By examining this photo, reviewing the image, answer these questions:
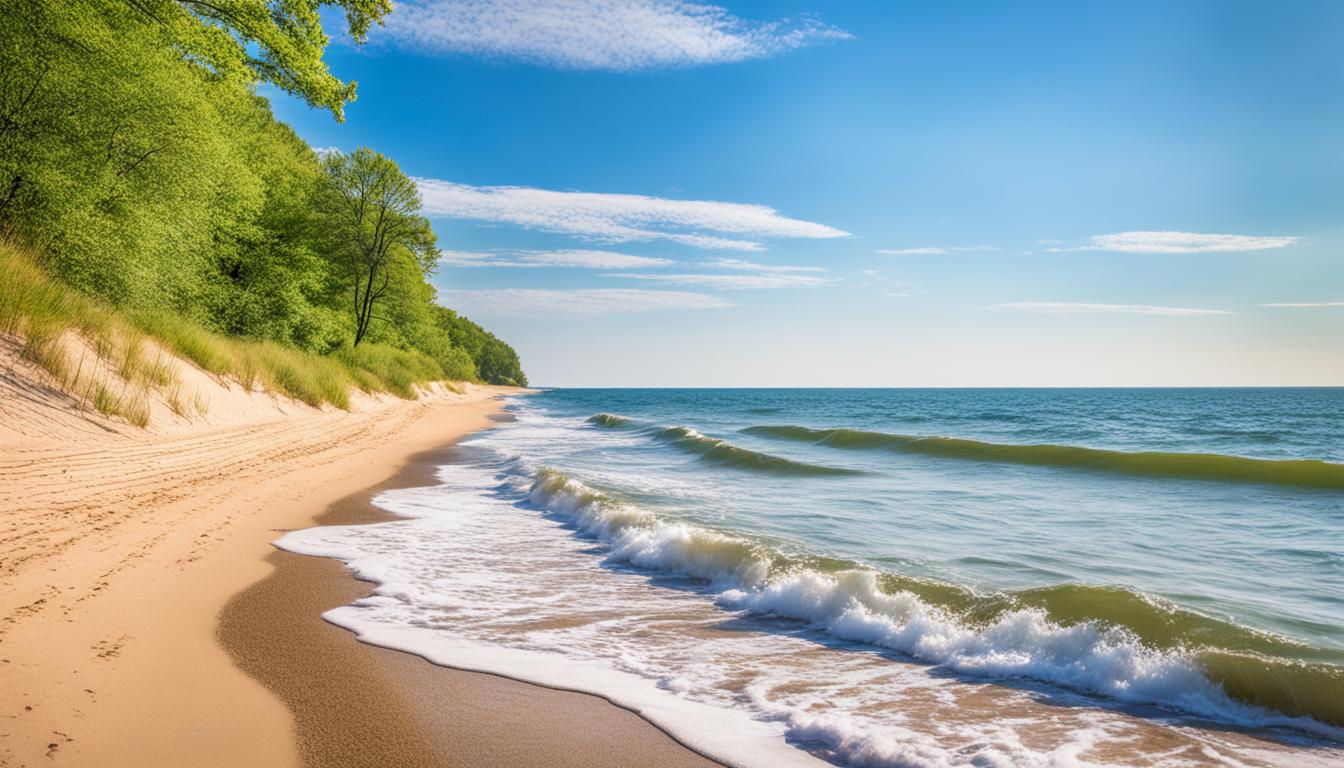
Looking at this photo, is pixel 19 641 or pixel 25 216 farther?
pixel 25 216

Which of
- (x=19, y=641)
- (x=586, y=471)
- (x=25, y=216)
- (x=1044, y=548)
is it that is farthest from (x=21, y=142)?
(x=1044, y=548)

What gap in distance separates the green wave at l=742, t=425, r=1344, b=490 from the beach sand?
18.1 meters

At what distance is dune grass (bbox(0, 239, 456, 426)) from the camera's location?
36.4 ft

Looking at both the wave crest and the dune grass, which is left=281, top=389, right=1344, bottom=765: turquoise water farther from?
the dune grass

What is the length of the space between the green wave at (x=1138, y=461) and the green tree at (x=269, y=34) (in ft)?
59.5

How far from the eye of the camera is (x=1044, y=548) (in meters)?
8.25

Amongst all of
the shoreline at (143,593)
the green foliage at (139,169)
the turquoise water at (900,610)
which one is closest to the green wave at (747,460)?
the turquoise water at (900,610)

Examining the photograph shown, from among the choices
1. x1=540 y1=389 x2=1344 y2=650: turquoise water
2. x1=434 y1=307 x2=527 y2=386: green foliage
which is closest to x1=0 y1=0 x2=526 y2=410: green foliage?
x1=540 y1=389 x2=1344 y2=650: turquoise water

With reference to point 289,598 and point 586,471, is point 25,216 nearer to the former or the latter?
point 586,471

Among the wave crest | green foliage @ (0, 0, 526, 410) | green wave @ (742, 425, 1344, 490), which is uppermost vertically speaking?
green foliage @ (0, 0, 526, 410)

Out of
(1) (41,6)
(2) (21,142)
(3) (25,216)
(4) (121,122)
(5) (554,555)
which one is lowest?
(5) (554,555)

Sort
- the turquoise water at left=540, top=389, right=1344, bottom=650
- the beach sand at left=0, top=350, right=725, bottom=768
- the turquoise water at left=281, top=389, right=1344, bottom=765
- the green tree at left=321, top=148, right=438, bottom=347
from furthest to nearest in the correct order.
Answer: the green tree at left=321, top=148, right=438, bottom=347, the turquoise water at left=540, top=389, right=1344, bottom=650, the turquoise water at left=281, top=389, right=1344, bottom=765, the beach sand at left=0, top=350, right=725, bottom=768

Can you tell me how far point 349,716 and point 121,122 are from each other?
612 inches

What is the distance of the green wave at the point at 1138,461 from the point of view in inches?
619
